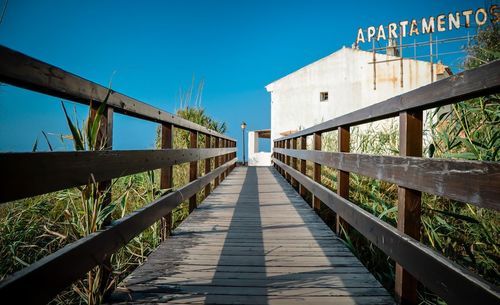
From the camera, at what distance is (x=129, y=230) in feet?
5.35

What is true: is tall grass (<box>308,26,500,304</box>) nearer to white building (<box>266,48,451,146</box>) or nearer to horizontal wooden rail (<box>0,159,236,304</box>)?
horizontal wooden rail (<box>0,159,236,304</box>)

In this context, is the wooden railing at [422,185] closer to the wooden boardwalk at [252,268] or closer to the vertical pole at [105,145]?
the wooden boardwalk at [252,268]

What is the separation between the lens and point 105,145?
1.62 meters

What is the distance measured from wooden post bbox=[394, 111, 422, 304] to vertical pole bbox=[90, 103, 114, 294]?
56.1 inches

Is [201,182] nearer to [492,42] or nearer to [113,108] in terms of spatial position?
[113,108]

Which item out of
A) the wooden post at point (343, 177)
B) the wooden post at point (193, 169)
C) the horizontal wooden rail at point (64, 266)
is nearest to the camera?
the horizontal wooden rail at point (64, 266)

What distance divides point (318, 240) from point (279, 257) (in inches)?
21.7

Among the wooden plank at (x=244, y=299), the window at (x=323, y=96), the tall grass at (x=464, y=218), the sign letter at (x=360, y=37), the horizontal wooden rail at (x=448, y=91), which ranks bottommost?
the wooden plank at (x=244, y=299)

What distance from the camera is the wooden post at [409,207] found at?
1.44 metres

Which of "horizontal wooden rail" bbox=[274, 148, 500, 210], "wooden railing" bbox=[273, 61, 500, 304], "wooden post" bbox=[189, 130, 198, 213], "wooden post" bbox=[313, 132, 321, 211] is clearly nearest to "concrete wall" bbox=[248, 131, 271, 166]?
"wooden post" bbox=[313, 132, 321, 211]

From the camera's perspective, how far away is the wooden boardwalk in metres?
1.62

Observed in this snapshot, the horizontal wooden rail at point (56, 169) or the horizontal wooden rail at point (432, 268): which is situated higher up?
the horizontal wooden rail at point (56, 169)

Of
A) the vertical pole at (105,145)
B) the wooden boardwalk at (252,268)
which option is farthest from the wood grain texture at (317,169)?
the vertical pole at (105,145)

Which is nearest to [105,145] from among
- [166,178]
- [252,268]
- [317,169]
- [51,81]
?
[51,81]
